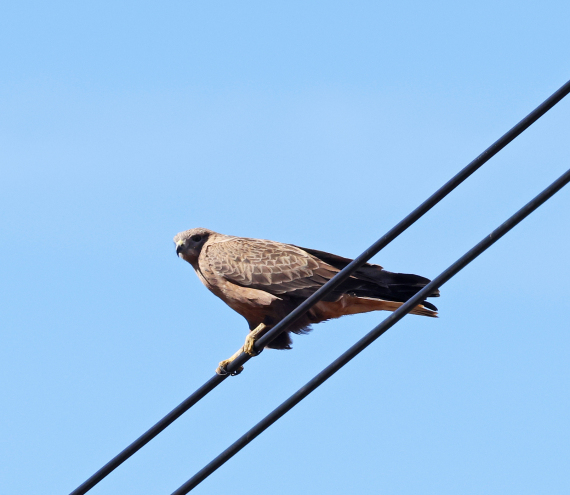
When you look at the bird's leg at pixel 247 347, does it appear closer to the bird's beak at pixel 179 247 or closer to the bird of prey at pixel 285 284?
the bird of prey at pixel 285 284

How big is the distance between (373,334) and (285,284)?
4111 millimetres

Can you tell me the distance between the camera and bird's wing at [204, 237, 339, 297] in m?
8.96

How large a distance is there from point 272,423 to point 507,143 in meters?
1.99

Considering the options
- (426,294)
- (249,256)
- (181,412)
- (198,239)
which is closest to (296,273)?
(249,256)

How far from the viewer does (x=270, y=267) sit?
912 cm

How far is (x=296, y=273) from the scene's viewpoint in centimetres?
909

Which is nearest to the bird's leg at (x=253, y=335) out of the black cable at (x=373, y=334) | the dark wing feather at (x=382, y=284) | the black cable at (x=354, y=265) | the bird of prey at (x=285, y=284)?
the bird of prey at (x=285, y=284)

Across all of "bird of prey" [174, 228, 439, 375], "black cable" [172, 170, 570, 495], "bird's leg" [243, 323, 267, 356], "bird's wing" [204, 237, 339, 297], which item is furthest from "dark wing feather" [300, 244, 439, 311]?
"black cable" [172, 170, 570, 495]

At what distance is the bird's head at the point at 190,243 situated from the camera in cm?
995

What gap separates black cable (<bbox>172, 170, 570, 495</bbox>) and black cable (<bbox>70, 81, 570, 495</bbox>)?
35cm

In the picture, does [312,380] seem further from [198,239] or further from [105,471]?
[198,239]

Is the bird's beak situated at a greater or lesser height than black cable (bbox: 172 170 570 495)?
greater

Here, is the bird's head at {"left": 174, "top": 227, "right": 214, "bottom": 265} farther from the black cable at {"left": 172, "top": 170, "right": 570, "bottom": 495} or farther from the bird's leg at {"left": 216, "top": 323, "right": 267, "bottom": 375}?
the black cable at {"left": 172, "top": 170, "right": 570, "bottom": 495}

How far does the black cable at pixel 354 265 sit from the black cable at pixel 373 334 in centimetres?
35
